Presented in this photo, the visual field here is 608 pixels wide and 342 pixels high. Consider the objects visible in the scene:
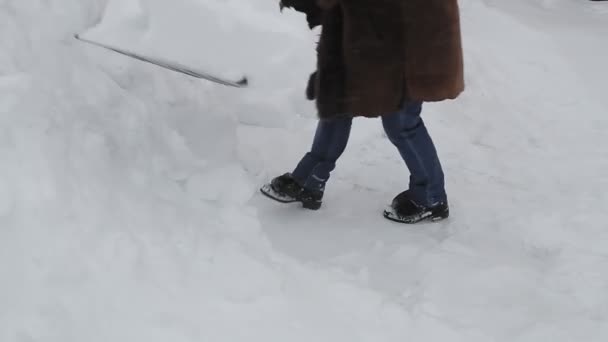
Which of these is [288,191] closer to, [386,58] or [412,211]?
[412,211]

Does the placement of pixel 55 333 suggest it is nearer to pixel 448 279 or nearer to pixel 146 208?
pixel 146 208

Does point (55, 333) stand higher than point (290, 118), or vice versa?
point (55, 333)

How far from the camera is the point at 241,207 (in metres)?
→ 2.86

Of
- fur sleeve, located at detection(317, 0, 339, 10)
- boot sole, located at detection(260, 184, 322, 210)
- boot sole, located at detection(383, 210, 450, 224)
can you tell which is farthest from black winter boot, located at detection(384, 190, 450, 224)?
fur sleeve, located at detection(317, 0, 339, 10)

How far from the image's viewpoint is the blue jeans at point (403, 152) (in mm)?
2709

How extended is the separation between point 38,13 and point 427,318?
193 centimetres

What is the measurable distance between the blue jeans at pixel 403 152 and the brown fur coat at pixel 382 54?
6.7 inches

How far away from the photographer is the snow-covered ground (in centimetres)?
215

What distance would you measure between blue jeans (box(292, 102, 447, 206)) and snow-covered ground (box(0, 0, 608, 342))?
15 centimetres

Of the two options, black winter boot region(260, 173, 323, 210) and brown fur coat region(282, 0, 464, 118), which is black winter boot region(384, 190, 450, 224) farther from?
brown fur coat region(282, 0, 464, 118)

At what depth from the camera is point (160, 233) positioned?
245 cm

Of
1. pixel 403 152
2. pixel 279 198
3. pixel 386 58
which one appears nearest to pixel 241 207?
pixel 279 198

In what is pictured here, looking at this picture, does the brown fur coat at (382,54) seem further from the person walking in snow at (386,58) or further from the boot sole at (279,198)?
the boot sole at (279,198)

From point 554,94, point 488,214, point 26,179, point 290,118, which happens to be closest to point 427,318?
point 488,214
